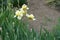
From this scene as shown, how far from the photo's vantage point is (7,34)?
2758mm

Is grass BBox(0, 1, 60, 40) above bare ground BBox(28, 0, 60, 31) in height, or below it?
below

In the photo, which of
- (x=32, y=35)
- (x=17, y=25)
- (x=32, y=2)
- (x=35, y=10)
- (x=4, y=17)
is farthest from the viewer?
(x=32, y=2)

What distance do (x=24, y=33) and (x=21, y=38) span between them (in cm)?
7

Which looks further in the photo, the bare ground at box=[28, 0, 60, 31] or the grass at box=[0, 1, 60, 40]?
the bare ground at box=[28, 0, 60, 31]

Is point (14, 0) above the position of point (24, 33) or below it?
above

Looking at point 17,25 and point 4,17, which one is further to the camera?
point 4,17

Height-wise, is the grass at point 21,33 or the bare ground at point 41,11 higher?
the bare ground at point 41,11

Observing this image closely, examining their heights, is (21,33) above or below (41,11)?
below

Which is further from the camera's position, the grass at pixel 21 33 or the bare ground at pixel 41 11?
the bare ground at pixel 41 11

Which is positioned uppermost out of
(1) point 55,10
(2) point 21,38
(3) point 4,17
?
(1) point 55,10

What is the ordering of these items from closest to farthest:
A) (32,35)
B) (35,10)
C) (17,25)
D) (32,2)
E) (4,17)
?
(32,35), (17,25), (4,17), (35,10), (32,2)

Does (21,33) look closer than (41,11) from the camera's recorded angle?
Yes

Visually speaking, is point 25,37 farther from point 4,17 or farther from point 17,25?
point 4,17

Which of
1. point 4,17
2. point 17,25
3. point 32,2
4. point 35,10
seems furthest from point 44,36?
point 32,2
